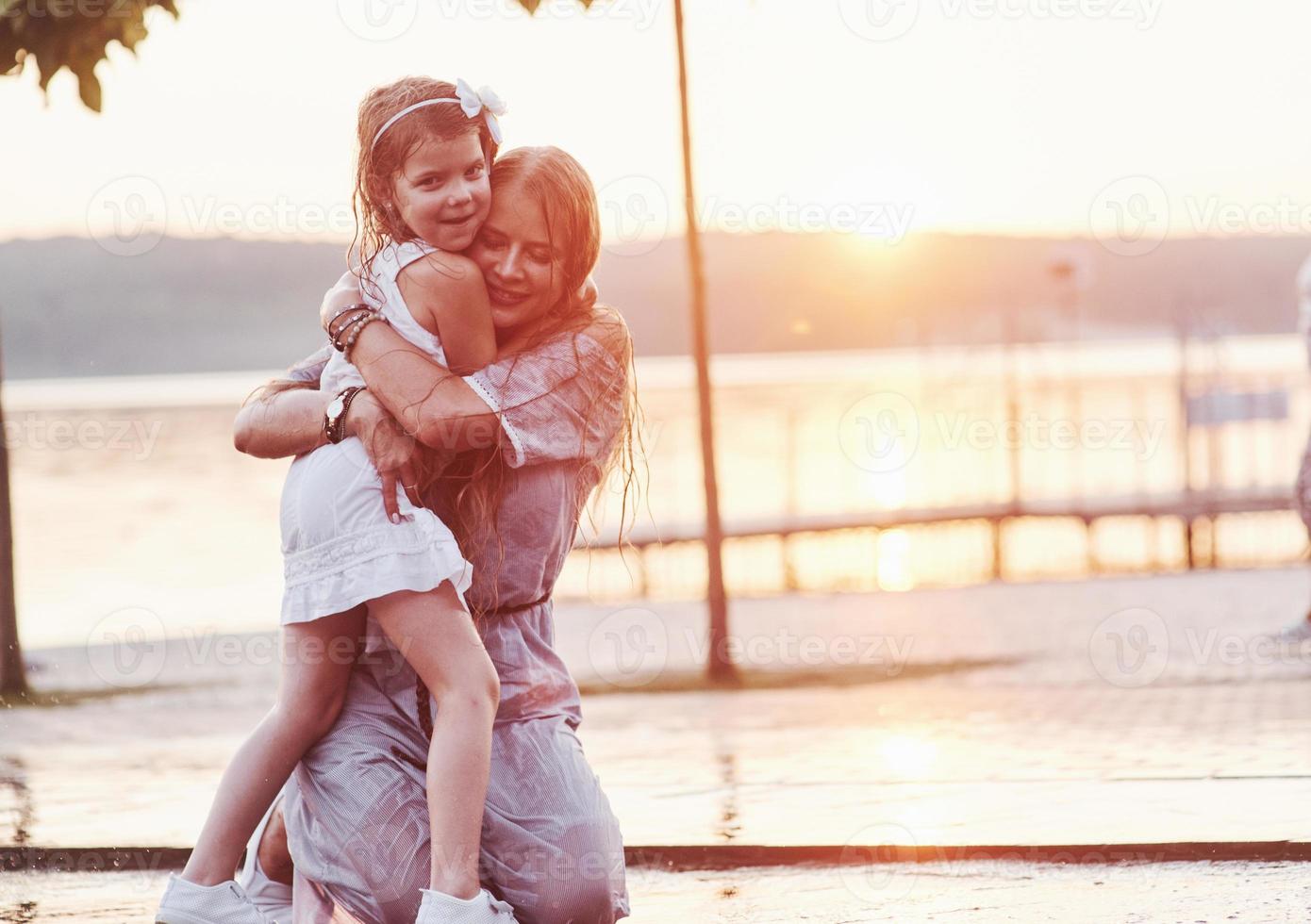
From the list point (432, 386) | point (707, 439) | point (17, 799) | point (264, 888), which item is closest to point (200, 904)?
point (264, 888)

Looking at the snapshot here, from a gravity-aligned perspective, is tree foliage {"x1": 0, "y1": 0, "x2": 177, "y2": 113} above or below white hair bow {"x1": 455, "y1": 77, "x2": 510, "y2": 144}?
above

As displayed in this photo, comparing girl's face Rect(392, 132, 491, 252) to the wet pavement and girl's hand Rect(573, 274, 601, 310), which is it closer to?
girl's hand Rect(573, 274, 601, 310)

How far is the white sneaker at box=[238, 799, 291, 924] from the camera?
14.7 ft

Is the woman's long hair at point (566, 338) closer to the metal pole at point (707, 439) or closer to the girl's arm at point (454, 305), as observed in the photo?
the girl's arm at point (454, 305)

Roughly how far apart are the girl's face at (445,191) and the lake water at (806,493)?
27.3 inches

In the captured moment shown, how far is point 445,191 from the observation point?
3.93 m

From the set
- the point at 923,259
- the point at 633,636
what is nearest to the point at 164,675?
the point at 633,636

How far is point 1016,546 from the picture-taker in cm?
2062

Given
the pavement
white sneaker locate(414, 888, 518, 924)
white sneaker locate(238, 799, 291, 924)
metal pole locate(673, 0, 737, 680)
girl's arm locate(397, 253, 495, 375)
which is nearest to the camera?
white sneaker locate(414, 888, 518, 924)

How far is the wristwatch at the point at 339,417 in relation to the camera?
406 cm

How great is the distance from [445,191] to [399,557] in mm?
737

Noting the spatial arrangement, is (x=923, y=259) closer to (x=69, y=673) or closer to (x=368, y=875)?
(x=69, y=673)

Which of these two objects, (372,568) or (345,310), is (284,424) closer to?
(345,310)

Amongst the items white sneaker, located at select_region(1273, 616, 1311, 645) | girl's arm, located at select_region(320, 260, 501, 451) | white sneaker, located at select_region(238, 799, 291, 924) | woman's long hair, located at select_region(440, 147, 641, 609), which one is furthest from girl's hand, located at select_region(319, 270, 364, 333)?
white sneaker, located at select_region(1273, 616, 1311, 645)
